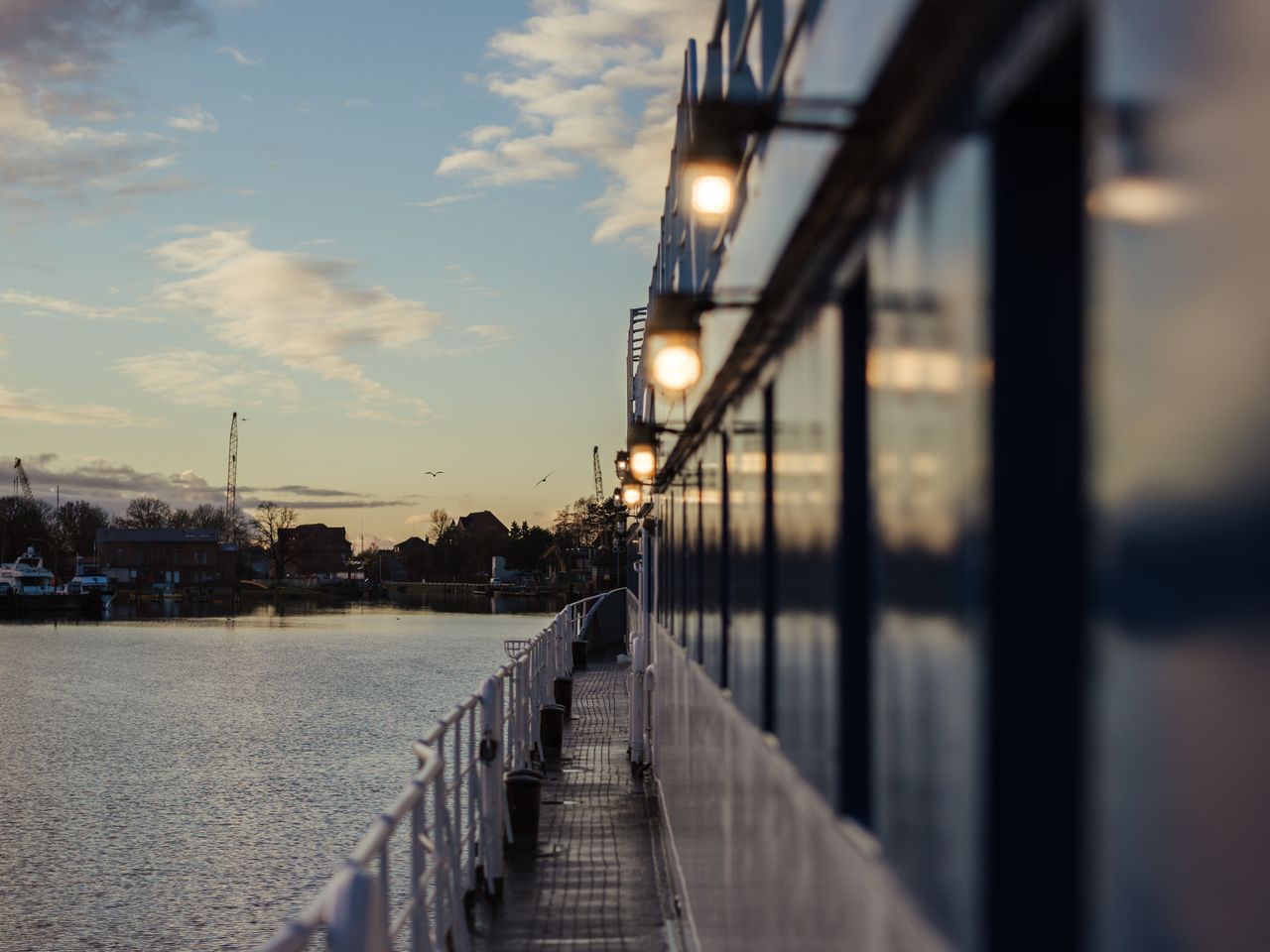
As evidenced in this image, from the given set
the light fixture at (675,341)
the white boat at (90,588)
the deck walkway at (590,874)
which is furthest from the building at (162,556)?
the light fixture at (675,341)

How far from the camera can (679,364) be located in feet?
17.5

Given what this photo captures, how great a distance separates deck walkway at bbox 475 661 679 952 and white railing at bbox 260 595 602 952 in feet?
1.21

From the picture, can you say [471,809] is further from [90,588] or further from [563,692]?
[90,588]

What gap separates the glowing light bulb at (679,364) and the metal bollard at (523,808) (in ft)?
21.5

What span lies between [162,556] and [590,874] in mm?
167414

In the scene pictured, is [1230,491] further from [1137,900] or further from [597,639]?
[597,639]

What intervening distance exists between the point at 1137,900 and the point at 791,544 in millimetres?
2364

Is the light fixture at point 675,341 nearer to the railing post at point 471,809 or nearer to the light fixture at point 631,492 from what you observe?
the railing post at point 471,809

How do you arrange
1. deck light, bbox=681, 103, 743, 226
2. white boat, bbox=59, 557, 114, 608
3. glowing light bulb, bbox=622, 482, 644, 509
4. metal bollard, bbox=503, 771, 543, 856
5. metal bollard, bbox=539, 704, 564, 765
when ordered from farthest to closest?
1. white boat, bbox=59, 557, 114, 608
2. metal bollard, bbox=539, 704, 564, 765
3. glowing light bulb, bbox=622, 482, 644, 509
4. metal bollard, bbox=503, 771, 543, 856
5. deck light, bbox=681, 103, 743, 226

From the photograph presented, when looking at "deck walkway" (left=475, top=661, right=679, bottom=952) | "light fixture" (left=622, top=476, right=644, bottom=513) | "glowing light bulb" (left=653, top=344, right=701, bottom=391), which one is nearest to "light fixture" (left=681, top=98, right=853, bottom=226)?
"glowing light bulb" (left=653, top=344, right=701, bottom=391)

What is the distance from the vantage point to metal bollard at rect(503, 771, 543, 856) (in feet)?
37.2

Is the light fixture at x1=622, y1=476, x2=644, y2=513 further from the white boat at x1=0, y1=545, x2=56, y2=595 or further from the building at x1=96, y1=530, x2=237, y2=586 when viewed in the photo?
the building at x1=96, y1=530, x2=237, y2=586

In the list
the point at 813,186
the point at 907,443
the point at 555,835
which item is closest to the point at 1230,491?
the point at 907,443

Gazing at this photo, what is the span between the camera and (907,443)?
7.55ft
